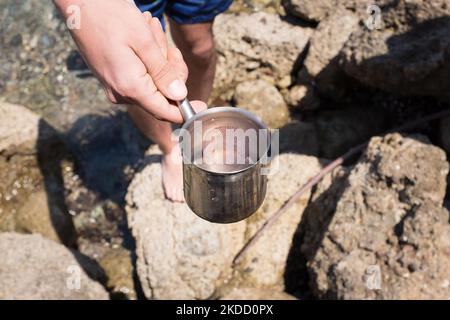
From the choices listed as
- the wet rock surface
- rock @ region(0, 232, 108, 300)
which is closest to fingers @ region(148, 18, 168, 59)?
rock @ region(0, 232, 108, 300)

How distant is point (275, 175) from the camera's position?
3.38m

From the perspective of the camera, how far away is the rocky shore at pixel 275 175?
267 cm

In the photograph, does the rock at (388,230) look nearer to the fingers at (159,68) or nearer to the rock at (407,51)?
the rock at (407,51)

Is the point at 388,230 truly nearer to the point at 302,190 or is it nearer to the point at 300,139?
the point at 302,190

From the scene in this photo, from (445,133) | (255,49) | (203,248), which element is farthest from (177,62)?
(255,49)

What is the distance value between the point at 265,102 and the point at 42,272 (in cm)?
186

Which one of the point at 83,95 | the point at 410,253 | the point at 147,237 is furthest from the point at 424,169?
the point at 83,95

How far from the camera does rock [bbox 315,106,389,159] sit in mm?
3625

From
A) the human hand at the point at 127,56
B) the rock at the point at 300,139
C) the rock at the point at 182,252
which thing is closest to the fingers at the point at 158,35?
the human hand at the point at 127,56

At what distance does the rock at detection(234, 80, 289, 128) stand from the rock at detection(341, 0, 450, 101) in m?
0.77

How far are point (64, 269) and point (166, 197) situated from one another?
2.32 ft

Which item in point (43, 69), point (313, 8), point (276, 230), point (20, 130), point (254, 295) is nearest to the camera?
point (254, 295)
